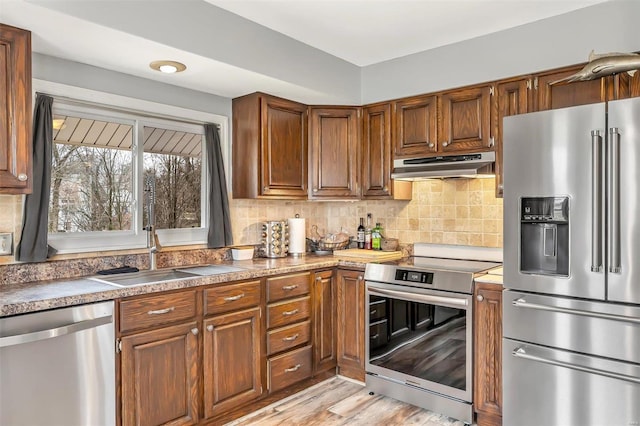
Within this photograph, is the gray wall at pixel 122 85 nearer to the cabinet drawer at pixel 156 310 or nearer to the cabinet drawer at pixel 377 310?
the cabinet drawer at pixel 156 310

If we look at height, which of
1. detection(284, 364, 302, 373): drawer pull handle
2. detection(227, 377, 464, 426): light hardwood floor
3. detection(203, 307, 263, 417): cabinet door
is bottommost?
detection(227, 377, 464, 426): light hardwood floor

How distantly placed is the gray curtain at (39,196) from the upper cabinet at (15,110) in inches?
11.8

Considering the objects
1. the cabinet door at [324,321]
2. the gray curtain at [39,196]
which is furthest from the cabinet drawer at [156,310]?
the cabinet door at [324,321]

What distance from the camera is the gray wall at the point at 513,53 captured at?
2.56 m

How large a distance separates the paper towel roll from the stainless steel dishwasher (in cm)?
180

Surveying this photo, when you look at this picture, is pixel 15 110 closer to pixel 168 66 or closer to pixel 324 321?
pixel 168 66

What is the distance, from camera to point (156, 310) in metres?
2.37

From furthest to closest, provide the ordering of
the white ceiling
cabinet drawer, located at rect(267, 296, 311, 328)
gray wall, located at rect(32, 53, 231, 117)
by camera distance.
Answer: cabinet drawer, located at rect(267, 296, 311, 328) → gray wall, located at rect(32, 53, 231, 117) → the white ceiling

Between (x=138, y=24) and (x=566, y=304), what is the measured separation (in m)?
2.59

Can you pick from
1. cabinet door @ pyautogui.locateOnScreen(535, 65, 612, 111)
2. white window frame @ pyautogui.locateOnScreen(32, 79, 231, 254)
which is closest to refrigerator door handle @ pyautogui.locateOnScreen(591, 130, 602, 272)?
cabinet door @ pyautogui.locateOnScreen(535, 65, 612, 111)

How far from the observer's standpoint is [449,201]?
3561 mm

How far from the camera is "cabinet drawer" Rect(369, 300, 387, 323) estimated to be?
124 inches

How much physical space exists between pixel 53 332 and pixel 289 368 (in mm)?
1603

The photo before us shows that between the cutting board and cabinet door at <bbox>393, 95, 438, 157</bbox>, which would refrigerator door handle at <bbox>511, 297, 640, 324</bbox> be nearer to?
the cutting board
